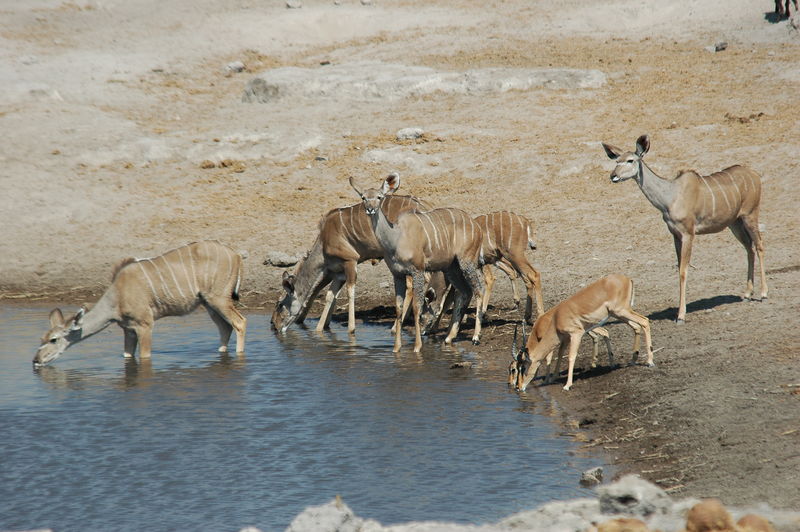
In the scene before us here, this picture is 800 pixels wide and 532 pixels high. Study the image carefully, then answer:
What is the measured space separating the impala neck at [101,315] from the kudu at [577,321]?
4.55 meters

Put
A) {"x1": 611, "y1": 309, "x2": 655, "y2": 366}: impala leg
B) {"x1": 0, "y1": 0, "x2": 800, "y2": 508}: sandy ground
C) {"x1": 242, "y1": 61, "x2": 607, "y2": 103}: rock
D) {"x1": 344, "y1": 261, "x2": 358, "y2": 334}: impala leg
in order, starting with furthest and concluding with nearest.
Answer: {"x1": 242, "y1": 61, "x2": 607, "y2": 103}: rock < {"x1": 344, "y1": 261, "x2": 358, "y2": 334}: impala leg < {"x1": 611, "y1": 309, "x2": 655, "y2": 366}: impala leg < {"x1": 0, "y1": 0, "x2": 800, "y2": 508}: sandy ground

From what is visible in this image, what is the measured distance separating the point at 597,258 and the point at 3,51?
16894 mm

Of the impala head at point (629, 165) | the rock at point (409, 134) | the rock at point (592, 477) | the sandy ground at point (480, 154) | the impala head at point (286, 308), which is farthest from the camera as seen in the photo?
the rock at point (409, 134)

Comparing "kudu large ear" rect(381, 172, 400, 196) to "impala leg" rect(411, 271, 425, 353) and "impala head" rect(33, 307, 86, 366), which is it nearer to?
"impala leg" rect(411, 271, 425, 353)

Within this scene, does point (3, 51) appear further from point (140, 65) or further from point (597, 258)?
point (597, 258)

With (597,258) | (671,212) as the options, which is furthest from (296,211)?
(671,212)

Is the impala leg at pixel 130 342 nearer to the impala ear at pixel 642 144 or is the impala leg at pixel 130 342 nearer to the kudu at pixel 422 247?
the kudu at pixel 422 247

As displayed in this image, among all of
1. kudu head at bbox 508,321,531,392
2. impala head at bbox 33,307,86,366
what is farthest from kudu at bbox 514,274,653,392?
impala head at bbox 33,307,86,366

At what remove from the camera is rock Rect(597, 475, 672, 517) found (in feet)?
19.2

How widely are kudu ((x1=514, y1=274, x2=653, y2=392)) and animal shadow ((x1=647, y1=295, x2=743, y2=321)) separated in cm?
172

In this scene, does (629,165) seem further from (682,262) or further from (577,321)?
(577,321)

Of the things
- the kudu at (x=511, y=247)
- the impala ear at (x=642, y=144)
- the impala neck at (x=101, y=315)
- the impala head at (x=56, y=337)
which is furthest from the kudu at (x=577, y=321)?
the impala head at (x=56, y=337)

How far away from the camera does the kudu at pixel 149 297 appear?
38.8ft

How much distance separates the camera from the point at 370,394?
10.2 meters
